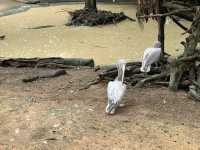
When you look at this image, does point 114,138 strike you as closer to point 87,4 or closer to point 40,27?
point 40,27

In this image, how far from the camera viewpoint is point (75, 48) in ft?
33.3

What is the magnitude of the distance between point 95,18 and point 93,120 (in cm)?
822

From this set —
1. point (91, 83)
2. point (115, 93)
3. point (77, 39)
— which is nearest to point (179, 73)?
point (91, 83)

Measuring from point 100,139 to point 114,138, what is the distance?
4.4 inches

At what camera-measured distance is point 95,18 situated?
41.7 ft

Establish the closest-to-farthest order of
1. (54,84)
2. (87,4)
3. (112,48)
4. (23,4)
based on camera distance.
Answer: (54,84) → (112,48) → (87,4) → (23,4)

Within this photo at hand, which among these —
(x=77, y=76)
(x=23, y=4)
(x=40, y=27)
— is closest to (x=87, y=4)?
(x=40, y=27)

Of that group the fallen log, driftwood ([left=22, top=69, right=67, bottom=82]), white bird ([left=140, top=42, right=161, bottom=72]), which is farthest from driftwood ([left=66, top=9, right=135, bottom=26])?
the fallen log

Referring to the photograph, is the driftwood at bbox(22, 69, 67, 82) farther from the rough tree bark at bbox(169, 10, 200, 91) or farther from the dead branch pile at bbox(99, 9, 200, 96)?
the rough tree bark at bbox(169, 10, 200, 91)

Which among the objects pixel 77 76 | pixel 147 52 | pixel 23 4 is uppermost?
pixel 147 52

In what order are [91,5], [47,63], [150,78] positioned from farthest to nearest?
1. [91,5]
2. [47,63]
3. [150,78]

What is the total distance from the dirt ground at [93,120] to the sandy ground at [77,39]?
3.53 meters

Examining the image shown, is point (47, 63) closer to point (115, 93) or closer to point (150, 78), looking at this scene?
point (150, 78)

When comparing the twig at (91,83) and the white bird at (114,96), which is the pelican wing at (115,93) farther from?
the twig at (91,83)
